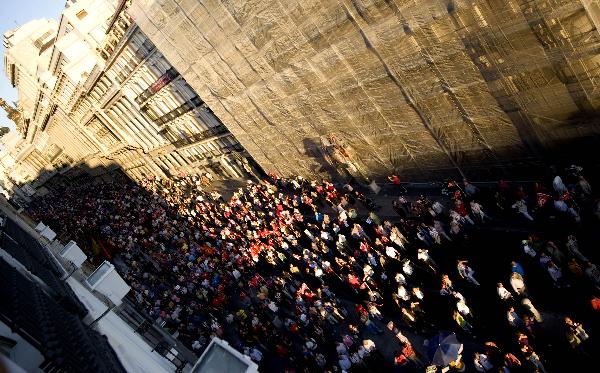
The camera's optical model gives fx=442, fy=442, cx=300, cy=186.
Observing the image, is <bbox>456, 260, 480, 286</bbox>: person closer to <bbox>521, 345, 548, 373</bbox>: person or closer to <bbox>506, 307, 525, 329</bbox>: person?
<bbox>506, 307, 525, 329</bbox>: person

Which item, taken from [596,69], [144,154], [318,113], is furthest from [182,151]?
[596,69]

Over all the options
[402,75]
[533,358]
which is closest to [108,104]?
[402,75]

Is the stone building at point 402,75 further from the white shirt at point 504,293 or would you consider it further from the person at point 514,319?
the person at point 514,319

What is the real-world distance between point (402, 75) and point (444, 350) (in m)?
10.7

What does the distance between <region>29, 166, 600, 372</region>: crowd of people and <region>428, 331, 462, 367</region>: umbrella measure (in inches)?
4.0

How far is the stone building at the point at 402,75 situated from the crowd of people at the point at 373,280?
1.84 meters

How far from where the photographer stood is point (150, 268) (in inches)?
1183

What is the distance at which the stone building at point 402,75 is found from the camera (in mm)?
13500

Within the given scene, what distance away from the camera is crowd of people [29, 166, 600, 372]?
11.9m

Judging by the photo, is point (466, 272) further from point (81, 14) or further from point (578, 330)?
point (81, 14)

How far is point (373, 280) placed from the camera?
16000 millimetres

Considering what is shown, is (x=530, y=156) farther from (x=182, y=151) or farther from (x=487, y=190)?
(x=182, y=151)

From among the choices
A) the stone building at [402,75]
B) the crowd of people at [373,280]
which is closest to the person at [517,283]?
the crowd of people at [373,280]

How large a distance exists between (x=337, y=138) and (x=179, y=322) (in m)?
12.4
